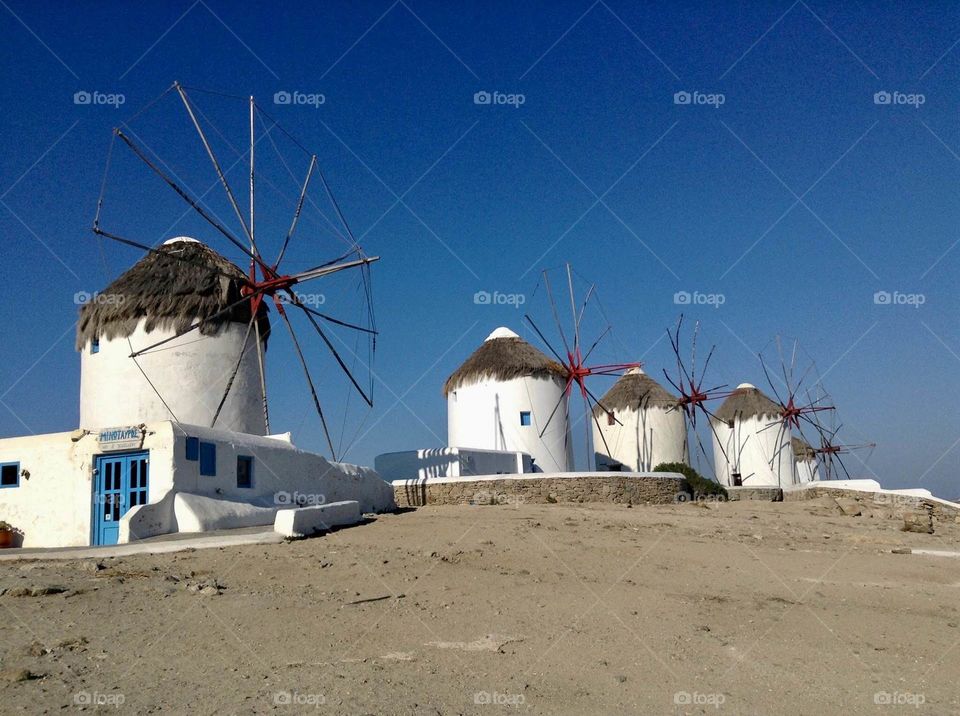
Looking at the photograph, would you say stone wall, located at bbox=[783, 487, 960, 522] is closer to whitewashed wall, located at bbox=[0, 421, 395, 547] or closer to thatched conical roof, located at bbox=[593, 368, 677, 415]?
thatched conical roof, located at bbox=[593, 368, 677, 415]

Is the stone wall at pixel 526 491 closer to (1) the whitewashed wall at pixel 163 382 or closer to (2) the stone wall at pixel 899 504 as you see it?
(1) the whitewashed wall at pixel 163 382

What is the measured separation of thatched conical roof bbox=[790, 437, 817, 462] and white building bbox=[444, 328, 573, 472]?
22057 millimetres

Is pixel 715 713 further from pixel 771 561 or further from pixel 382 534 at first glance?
pixel 382 534

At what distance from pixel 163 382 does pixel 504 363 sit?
14.6 m

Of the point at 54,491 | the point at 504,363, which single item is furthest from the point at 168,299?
the point at 504,363

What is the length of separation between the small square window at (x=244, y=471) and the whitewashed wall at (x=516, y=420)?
14.9 metres

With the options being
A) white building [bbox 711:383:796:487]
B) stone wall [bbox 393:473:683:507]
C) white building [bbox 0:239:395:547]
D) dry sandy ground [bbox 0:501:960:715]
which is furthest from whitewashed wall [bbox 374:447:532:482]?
white building [bbox 711:383:796:487]

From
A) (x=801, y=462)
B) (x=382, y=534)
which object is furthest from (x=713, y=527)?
(x=801, y=462)

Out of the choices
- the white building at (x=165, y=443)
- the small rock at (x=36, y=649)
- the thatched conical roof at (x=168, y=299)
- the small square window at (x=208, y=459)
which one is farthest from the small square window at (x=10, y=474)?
the small rock at (x=36, y=649)

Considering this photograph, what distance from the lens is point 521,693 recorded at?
223 inches

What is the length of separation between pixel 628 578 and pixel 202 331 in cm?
1405

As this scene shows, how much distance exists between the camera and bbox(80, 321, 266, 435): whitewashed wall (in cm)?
1967

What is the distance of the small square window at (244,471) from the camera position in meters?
16.1

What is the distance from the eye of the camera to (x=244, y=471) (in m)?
16.3
